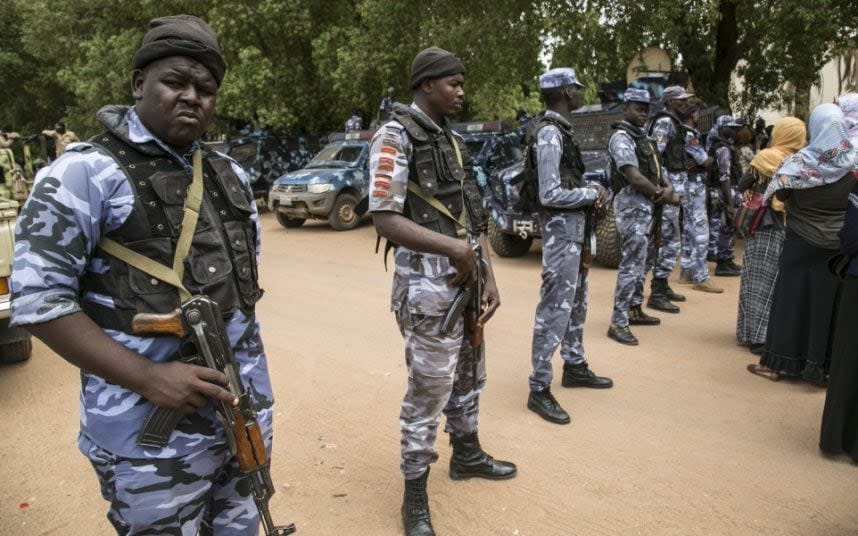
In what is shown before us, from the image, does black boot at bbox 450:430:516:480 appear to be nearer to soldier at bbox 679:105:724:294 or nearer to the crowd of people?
the crowd of people

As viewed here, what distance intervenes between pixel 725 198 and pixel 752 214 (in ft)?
10.1

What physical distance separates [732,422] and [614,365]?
3.49 feet

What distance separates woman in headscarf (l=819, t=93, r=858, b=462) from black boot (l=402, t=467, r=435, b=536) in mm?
2117

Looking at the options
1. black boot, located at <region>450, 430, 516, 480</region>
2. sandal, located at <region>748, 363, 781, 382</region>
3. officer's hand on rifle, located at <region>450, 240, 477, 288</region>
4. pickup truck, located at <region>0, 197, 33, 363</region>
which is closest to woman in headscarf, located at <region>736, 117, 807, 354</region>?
sandal, located at <region>748, 363, 781, 382</region>

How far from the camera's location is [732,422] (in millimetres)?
3824

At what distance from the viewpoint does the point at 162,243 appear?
1.61 meters

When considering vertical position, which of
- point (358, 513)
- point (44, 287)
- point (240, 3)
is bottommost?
point (358, 513)

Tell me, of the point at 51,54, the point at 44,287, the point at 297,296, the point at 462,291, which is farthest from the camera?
the point at 51,54

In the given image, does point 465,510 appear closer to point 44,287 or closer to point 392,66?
point 44,287

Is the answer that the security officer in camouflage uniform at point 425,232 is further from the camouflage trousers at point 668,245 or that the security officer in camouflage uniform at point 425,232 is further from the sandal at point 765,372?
the camouflage trousers at point 668,245

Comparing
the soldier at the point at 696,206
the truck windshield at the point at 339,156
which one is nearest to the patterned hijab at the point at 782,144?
the soldier at the point at 696,206

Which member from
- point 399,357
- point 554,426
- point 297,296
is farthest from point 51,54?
point 554,426

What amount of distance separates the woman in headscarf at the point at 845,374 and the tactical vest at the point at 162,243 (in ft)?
9.63

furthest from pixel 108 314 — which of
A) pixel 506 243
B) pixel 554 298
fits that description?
pixel 506 243
